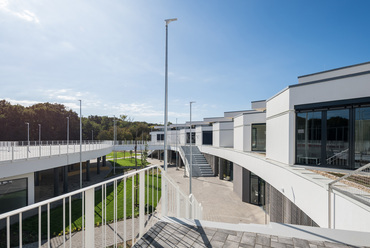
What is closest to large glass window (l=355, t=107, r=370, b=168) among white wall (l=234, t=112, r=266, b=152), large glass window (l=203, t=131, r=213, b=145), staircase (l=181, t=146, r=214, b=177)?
white wall (l=234, t=112, r=266, b=152)

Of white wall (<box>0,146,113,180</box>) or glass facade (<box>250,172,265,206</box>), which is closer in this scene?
white wall (<box>0,146,113,180</box>)

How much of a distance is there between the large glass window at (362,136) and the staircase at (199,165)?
21754 mm

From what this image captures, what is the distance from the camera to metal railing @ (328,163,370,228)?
4.91 metres

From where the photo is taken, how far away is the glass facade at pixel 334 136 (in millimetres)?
8469

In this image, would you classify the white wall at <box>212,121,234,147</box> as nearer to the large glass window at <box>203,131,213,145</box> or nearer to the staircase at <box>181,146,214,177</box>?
the staircase at <box>181,146,214,177</box>

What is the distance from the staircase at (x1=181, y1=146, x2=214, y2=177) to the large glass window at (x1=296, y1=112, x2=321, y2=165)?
1985cm

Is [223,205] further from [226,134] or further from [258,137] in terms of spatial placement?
[226,134]

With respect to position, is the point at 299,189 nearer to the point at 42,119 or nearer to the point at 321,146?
the point at 321,146

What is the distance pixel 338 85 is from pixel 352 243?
800 centimetres

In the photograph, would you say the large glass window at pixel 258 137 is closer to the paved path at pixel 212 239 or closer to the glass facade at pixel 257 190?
the glass facade at pixel 257 190

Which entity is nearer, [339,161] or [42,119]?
[339,161]

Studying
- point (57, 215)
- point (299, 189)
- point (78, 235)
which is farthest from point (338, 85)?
point (57, 215)

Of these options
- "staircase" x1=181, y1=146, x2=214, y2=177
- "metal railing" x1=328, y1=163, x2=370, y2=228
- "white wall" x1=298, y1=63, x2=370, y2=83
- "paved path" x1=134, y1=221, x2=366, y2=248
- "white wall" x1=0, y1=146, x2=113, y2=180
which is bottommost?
"staircase" x1=181, y1=146, x2=214, y2=177

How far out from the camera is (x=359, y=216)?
4.69 metres
